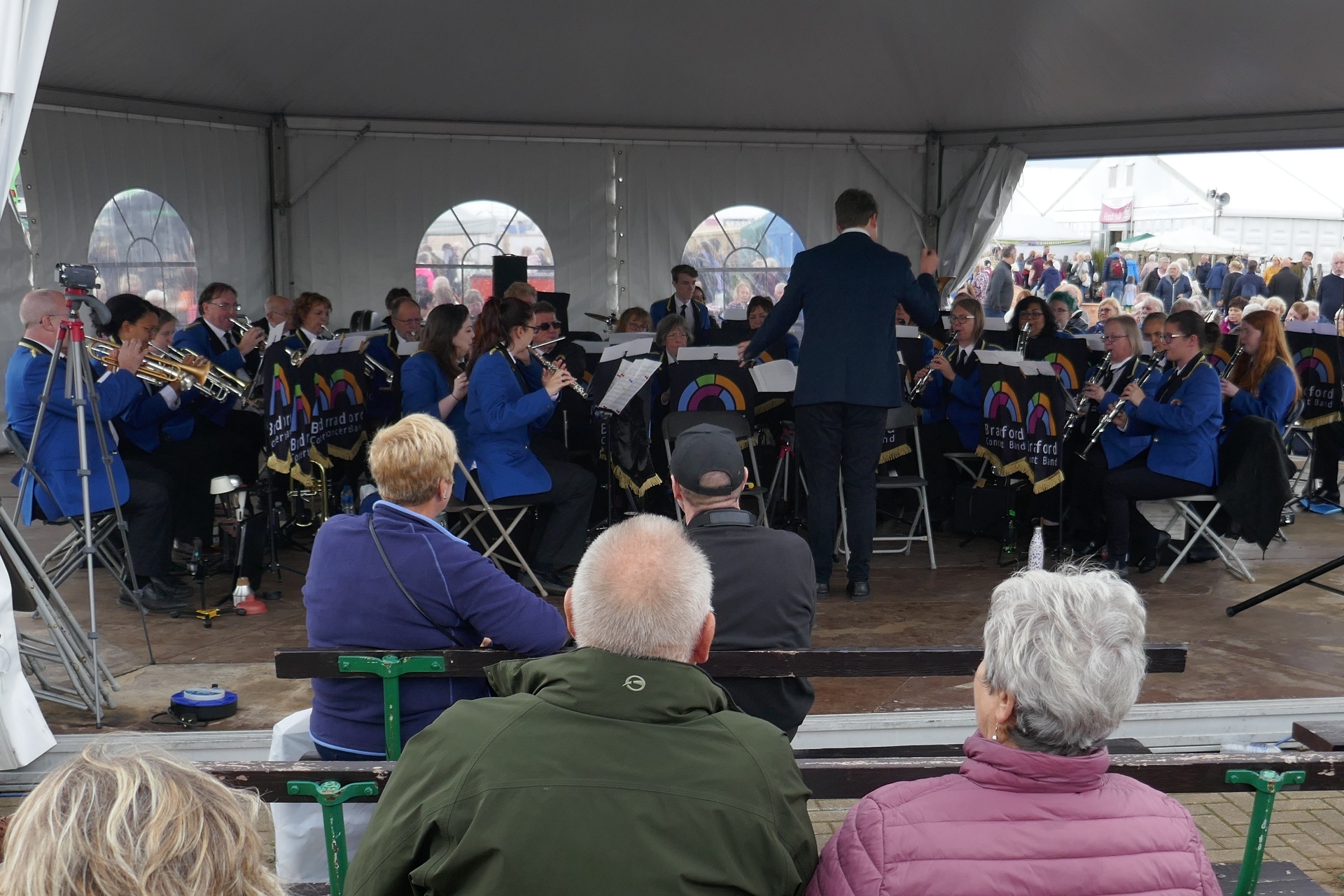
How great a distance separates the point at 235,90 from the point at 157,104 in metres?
0.67

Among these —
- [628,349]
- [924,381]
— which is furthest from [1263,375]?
[628,349]

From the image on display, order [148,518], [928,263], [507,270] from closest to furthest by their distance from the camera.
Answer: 1. [148,518]
2. [928,263]
3. [507,270]

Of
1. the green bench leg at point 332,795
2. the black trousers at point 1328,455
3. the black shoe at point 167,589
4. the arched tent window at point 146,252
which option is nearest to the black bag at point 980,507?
the black trousers at point 1328,455

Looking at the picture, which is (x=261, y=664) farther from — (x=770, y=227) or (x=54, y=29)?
(x=770, y=227)

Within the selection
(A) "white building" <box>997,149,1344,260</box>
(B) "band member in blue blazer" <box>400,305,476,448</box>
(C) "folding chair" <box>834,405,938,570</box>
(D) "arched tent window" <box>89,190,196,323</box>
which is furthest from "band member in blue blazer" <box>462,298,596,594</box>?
(A) "white building" <box>997,149,1344,260</box>

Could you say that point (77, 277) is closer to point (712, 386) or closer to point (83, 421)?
point (83, 421)

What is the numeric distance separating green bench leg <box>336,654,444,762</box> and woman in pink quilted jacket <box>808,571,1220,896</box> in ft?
4.17

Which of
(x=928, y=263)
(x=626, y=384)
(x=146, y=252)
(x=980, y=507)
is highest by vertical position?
(x=146, y=252)

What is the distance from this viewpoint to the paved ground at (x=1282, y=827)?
135 inches

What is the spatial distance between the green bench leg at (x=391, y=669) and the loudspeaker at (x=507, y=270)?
26.9ft

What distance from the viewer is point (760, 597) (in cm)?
282

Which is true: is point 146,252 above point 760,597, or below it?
above

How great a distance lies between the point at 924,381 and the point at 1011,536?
1.09 m

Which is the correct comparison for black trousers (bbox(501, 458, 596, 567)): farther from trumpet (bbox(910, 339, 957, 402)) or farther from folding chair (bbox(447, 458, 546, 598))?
trumpet (bbox(910, 339, 957, 402))
